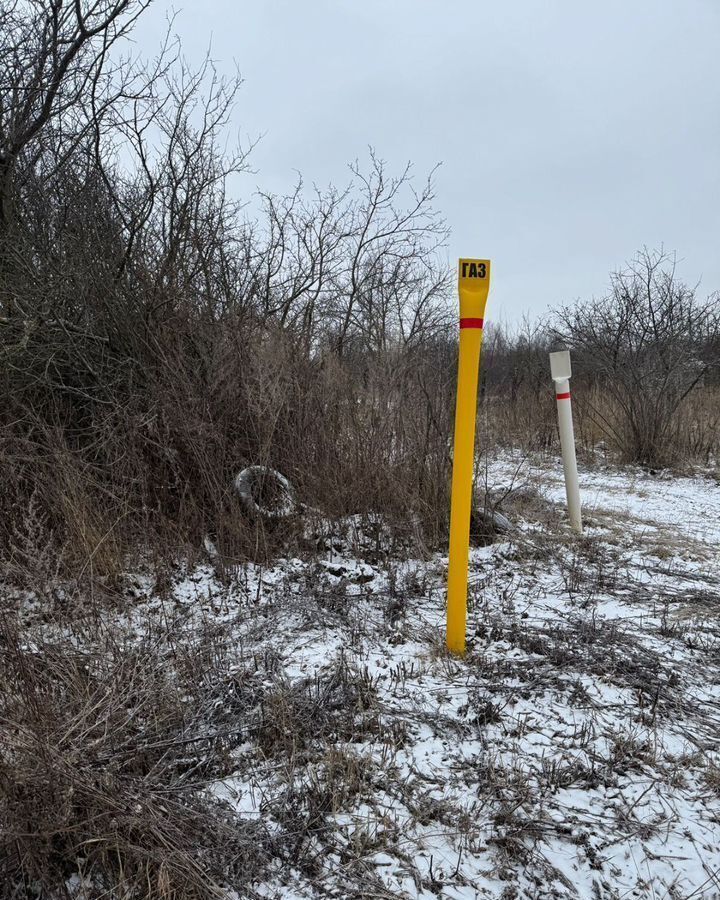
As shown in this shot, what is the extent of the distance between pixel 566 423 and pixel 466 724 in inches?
121

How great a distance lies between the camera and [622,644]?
2799 mm

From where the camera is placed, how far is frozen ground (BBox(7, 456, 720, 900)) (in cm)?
161

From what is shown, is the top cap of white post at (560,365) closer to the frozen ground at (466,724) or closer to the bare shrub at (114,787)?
the frozen ground at (466,724)

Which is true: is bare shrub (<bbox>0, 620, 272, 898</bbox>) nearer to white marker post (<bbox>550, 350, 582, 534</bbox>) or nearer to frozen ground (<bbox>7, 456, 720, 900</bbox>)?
frozen ground (<bbox>7, 456, 720, 900</bbox>)

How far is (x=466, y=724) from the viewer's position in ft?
7.30

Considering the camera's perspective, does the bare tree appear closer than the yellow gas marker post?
No

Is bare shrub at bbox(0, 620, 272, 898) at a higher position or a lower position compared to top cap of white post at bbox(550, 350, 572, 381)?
lower

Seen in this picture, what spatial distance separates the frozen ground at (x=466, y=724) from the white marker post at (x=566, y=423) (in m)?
0.81

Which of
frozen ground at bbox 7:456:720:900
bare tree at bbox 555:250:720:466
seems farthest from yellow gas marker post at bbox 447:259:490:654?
bare tree at bbox 555:250:720:466

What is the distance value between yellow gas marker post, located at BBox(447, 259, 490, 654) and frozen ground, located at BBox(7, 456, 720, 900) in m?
0.31

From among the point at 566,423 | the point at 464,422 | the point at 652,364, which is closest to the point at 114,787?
the point at 464,422

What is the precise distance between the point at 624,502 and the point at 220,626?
16.7 feet

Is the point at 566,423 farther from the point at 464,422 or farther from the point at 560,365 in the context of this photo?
the point at 464,422

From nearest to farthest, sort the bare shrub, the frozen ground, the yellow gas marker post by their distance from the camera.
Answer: the bare shrub, the frozen ground, the yellow gas marker post
